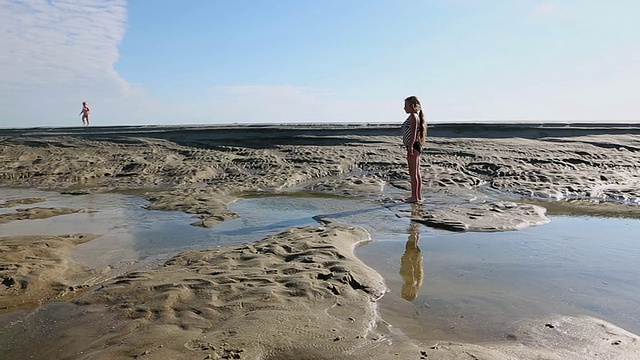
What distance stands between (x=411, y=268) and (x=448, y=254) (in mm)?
669

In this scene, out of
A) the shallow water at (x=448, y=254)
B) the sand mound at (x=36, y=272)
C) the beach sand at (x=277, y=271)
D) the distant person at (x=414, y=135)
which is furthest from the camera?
the distant person at (x=414, y=135)

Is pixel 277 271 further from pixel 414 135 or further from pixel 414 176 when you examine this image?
pixel 414 135

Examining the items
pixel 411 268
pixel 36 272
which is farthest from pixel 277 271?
pixel 36 272

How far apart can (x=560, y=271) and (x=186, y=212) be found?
513cm

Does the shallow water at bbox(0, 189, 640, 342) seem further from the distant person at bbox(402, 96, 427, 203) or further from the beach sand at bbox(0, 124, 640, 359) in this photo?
the distant person at bbox(402, 96, 427, 203)

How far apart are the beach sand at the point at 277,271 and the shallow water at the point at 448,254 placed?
207 millimetres

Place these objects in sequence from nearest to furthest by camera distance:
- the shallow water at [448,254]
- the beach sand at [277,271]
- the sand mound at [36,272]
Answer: the beach sand at [277,271] < the shallow water at [448,254] < the sand mound at [36,272]

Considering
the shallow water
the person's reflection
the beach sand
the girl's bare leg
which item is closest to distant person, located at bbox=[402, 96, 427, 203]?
the girl's bare leg

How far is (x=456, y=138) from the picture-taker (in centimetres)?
1430

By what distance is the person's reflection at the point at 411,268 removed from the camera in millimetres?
3581

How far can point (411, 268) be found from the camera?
4199mm

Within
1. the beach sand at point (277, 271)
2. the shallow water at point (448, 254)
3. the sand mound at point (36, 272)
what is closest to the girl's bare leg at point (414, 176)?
the beach sand at point (277, 271)

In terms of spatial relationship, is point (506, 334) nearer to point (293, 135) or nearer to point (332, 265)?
point (332, 265)

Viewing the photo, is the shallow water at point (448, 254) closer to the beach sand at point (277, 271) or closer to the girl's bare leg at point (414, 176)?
the beach sand at point (277, 271)
